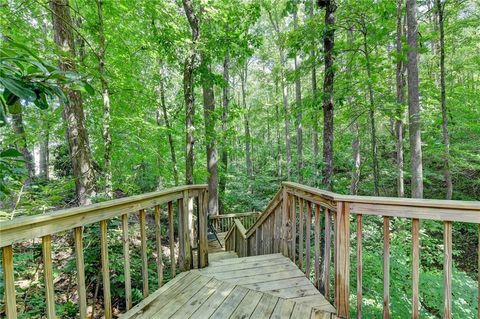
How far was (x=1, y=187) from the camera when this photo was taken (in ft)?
3.59

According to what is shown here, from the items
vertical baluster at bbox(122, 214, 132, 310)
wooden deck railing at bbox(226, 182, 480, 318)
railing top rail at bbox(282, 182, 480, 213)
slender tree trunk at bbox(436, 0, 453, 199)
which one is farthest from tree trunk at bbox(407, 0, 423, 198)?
vertical baluster at bbox(122, 214, 132, 310)

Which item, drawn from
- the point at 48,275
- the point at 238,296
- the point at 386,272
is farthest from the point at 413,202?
the point at 48,275

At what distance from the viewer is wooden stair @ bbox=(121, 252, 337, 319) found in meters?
2.09

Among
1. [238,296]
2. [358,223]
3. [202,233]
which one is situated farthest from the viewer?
[202,233]

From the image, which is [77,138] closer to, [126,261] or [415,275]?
[126,261]

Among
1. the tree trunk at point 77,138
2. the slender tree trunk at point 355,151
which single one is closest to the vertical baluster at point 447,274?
the slender tree trunk at point 355,151

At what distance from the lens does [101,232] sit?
1.92 metres

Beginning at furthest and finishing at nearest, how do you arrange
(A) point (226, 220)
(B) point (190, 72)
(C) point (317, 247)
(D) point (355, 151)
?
(D) point (355, 151) < (A) point (226, 220) < (B) point (190, 72) < (C) point (317, 247)

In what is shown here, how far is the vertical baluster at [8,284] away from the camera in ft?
4.18

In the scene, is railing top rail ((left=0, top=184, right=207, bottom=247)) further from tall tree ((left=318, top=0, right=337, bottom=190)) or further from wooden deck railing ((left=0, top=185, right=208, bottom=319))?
tall tree ((left=318, top=0, right=337, bottom=190))

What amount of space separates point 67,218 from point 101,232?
34cm

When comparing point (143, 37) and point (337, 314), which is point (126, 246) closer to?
point (337, 314)

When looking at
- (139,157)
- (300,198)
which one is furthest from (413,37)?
(139,157)

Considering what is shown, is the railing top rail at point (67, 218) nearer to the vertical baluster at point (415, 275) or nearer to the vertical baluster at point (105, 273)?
the vertical baluster at point (105, 273)
